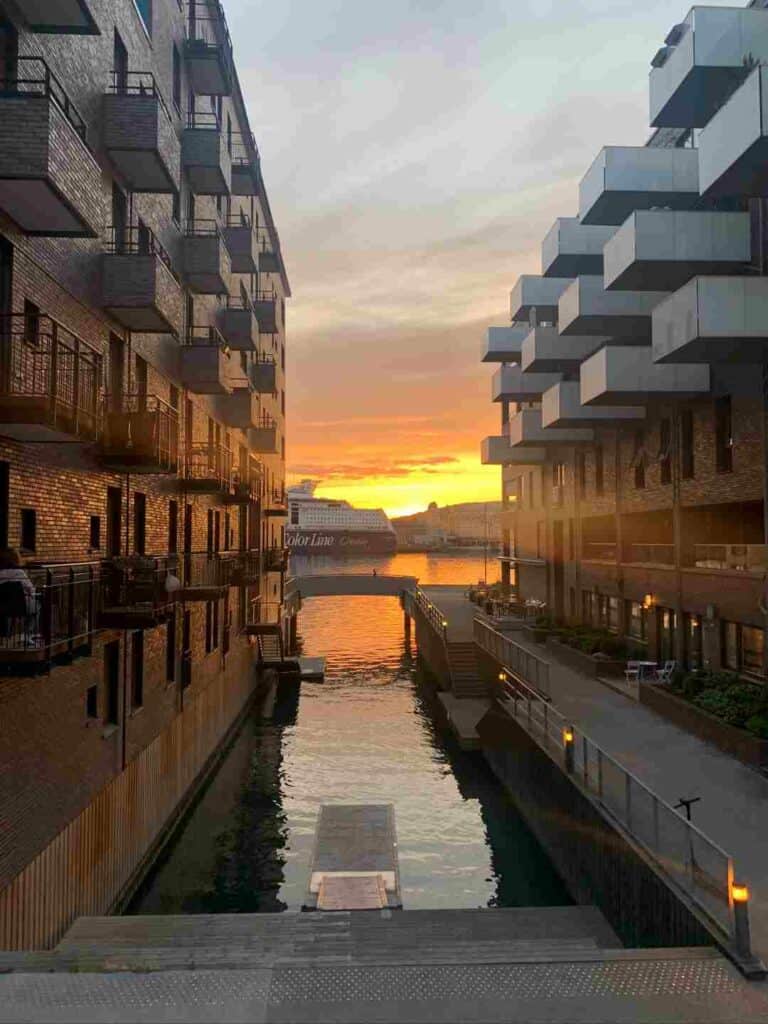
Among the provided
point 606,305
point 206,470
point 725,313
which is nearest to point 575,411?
point 606,305

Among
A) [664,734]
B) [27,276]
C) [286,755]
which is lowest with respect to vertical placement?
[286,755]

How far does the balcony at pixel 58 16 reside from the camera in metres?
10.6

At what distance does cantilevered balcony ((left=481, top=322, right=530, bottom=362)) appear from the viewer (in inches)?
1569

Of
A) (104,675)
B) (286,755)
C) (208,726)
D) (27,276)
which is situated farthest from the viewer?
(286,755)

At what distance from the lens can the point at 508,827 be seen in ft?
65.0

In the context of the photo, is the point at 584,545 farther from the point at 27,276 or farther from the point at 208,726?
the point at 27,276

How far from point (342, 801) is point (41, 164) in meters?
17.4

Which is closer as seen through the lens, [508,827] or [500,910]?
[500,910]

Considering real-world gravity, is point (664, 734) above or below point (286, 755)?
above

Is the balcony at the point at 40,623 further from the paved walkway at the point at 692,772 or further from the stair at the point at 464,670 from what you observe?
the stair at the point at 464,670

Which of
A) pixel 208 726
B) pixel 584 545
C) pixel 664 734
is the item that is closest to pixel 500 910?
pixel 664 734

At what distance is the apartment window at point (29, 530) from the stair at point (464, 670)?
74.9 feet

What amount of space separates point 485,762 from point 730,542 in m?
9.95

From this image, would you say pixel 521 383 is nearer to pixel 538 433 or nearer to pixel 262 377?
pixel 538 433
